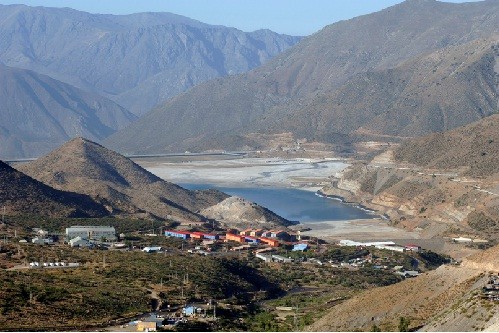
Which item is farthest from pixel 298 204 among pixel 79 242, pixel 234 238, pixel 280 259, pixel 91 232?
pixel 79 242

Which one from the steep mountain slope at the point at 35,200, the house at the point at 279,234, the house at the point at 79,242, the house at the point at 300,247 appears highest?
the steep mountain slope at the point at 35,200

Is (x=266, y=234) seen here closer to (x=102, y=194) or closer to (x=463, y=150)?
(x=102, y=194)

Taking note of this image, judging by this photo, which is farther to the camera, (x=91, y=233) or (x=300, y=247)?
(x=300, y=247)

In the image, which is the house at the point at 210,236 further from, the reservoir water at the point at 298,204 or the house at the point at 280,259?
the reservoir water at the point at 298,204

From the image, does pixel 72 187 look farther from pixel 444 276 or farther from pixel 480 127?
pixel 444 276

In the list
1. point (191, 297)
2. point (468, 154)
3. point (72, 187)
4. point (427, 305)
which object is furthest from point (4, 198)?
point (468, 154)

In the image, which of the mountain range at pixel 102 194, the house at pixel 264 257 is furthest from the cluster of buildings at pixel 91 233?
the house at pixel 264 257

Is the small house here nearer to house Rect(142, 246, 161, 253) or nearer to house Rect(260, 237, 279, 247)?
house Rect(260, 237, 279, 247)
